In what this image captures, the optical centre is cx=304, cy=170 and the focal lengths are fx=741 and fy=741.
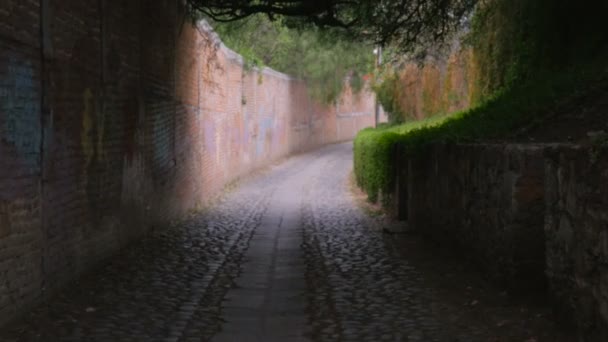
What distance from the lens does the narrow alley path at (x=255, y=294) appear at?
5.84 m

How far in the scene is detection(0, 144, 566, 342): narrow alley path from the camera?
5.84 meters

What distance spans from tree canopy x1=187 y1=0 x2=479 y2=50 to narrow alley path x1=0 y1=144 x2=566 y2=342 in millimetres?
3366

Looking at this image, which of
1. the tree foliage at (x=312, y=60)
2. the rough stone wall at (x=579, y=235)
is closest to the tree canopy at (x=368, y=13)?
the rough stone wall at (x=579, y=235)

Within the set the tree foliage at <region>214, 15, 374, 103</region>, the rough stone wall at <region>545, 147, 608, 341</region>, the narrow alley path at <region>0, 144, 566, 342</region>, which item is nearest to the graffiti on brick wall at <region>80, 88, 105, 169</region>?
the narrow alley path at <region>0, 144, 566, 342</region>

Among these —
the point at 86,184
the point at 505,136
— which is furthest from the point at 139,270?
the point at 505,136

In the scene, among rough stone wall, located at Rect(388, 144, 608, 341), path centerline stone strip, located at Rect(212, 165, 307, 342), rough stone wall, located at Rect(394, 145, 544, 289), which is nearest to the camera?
rough stone wall, located at Rect(388, 144, 608, 341)

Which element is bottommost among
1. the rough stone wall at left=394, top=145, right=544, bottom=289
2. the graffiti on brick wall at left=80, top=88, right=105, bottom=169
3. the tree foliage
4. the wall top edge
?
the rough stone wall at left=394, top=145, right=544, bottom=289

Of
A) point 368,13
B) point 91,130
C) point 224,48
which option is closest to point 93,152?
point 91,130

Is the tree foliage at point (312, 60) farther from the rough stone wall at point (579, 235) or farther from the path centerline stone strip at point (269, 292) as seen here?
the rough stone wall at point (579, 235)

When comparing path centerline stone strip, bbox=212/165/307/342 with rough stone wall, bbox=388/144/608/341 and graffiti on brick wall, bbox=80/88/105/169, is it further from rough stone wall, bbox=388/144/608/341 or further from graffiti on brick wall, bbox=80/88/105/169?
graffiti on brick wall, bbox=80/88/105/169

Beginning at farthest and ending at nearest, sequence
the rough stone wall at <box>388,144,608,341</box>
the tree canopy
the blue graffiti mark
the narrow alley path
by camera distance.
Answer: the tree canopy
the narrow alley path
the blue graffiti mark
the rough stone wall at <box>388,144,608,341</box>

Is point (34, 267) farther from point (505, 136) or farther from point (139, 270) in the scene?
point (505, 136)

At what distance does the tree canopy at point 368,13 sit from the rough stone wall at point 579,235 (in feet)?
20.7

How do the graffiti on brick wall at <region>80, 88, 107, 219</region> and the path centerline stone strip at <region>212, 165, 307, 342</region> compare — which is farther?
the graffiti on brick wall at <region>80, 88, 107, 219</region>
